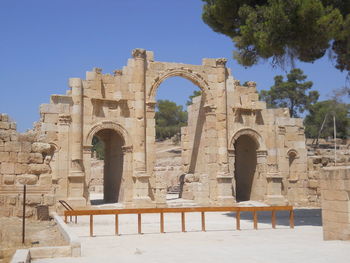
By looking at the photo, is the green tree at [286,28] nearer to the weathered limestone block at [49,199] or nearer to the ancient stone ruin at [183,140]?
the ancient stone ruin at [183,140]

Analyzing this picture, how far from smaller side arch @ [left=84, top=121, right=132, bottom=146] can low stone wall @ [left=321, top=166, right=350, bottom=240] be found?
37.3ft

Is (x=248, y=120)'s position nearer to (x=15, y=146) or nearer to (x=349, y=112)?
(x=15, y=146)

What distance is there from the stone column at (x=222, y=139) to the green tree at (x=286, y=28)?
5.26 m

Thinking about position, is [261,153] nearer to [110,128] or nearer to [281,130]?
[281,130]

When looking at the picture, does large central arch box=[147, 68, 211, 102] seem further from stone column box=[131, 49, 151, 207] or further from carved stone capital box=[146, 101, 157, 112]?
stone column box=[131, 49, 151, 207]

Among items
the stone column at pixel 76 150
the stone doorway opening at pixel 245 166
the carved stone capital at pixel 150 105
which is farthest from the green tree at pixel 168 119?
the stone column at pixel 76 150

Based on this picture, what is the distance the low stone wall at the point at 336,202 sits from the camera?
8.56m

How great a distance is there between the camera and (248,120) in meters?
21.5

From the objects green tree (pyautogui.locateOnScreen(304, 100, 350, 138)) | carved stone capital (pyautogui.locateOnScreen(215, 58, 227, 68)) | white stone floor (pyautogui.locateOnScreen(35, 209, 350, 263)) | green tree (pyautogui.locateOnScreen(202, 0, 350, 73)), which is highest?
green tree (pyautogui.locateOnScreen(304, 100, 350, 138))

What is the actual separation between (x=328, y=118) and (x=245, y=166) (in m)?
31.7

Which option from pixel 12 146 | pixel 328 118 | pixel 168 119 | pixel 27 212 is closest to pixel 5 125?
pixel 12 146

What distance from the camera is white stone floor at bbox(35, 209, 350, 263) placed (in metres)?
7.18

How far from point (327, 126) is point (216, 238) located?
46055 millimetres

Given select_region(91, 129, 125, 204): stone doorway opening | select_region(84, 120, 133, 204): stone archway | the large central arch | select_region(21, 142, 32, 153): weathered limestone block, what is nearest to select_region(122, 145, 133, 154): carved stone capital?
select_region(84, 120, 133, 204): stone archway
